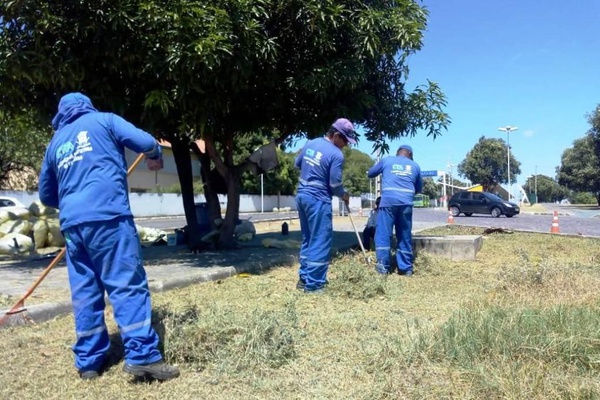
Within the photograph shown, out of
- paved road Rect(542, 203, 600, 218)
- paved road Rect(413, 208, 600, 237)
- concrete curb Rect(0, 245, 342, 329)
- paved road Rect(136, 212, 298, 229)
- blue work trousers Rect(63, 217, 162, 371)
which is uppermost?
blue work trousers Rect(63, 217, 162, 371)

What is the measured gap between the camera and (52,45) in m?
6.67

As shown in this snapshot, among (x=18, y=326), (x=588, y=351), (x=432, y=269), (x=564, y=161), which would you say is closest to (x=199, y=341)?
(x=18, y=326)

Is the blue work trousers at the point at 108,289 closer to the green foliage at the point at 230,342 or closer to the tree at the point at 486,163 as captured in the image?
the green foliage at the point at 230,342

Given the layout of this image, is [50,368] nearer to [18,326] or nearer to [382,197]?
[18,326]

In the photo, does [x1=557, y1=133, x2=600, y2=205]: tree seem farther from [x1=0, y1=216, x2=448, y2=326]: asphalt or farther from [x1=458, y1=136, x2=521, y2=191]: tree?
[x1=0, y1=216, x2=448, y2=326]: asphalt

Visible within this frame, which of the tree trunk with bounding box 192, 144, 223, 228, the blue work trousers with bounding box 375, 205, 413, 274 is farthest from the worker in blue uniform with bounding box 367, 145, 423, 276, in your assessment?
the tree trunk with bounding box 192, 144, 223, 228

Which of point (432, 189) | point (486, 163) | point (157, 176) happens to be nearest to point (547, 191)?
point (432, 189)

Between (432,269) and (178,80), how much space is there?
4.00 metres

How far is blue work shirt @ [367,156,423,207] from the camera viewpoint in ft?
22.7

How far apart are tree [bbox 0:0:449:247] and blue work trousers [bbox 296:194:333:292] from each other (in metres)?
1.93

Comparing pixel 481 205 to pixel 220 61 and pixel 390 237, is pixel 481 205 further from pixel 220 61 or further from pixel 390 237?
pixel 220 61

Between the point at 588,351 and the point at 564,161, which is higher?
the point at 564,161

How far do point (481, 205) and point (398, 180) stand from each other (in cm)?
2434

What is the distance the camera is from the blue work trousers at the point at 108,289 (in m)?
3.23
